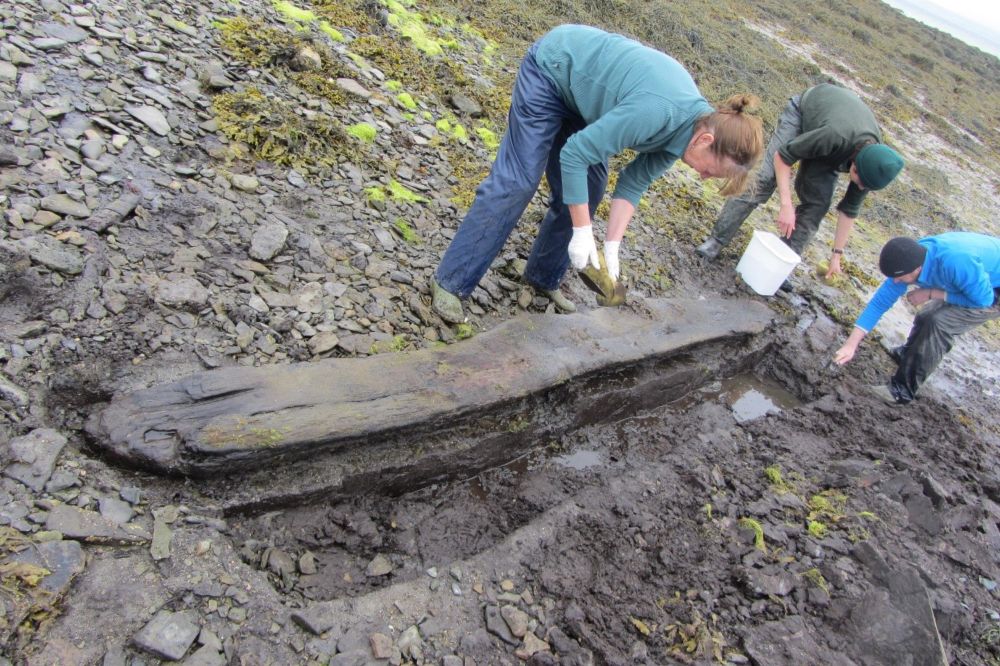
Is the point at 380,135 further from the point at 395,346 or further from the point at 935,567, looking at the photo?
the point at 935,567

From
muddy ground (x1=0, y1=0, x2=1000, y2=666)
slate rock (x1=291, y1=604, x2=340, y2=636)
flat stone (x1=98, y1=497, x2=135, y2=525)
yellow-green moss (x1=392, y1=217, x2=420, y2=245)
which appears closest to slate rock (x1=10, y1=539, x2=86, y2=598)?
muddy ground (x1=0, y1=0, x2=1000, y2=666)

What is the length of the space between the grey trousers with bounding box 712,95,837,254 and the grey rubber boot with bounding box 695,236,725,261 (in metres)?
0.04

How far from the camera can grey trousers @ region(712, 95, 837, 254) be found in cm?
443

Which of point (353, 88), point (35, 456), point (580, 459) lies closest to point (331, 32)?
point (353, 88)

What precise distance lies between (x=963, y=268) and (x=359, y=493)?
3.78 meters

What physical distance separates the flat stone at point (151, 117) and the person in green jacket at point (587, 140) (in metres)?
1.88

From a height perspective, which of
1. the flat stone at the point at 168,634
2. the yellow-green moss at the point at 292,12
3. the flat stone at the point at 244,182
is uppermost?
the yellow-green moss at the point at 292,12

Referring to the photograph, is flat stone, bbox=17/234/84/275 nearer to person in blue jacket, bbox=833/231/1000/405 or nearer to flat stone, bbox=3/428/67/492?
flat stone, bbox=3/428/67/492

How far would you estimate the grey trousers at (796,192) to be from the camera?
4.43m

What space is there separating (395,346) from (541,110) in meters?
1.42

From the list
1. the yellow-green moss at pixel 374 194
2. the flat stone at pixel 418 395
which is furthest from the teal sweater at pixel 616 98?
the yellow-green moss at pixel 374 194

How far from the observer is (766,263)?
464 centimetres

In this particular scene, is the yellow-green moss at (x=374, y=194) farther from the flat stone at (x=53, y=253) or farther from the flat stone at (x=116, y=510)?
the flat stone at (x=116, y=510)

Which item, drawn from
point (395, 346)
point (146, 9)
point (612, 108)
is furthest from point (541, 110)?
point (146, 9)
